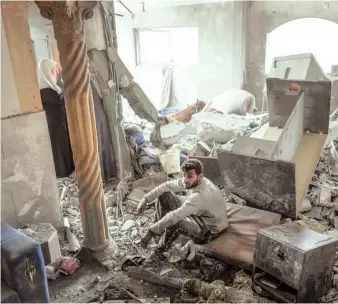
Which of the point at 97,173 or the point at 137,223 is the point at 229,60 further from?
the point at 97,173

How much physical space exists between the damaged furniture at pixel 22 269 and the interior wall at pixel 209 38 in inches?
375

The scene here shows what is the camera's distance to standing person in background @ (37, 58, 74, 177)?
22.4 feet

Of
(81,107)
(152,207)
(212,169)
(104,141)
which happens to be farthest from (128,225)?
(81,107)

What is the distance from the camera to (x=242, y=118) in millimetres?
9219

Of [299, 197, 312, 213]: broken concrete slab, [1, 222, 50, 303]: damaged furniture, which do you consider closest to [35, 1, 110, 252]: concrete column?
[1, 222, 50, 303]: damaged furniture

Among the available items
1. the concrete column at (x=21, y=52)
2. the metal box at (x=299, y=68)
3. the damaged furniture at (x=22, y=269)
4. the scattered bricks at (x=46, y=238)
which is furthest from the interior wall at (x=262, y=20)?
the damaged furniture at (x=22, y=269)

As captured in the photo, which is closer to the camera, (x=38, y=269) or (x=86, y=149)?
(x=38, y=269)

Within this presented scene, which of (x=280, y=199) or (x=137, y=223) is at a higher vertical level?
(x=280, y=199)

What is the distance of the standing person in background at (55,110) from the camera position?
22.4 ft

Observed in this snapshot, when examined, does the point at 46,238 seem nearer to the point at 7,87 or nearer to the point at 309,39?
the point at 7,87

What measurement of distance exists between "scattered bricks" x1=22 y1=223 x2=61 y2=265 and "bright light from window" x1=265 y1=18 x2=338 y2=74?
9893 mm

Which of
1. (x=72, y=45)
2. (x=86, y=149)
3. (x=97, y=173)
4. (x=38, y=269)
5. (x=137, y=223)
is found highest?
(x=72, y=45)

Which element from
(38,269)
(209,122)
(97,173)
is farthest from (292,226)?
(209,122)

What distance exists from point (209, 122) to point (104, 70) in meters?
3.25
